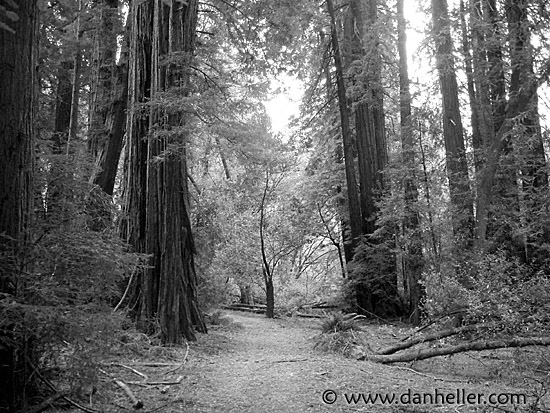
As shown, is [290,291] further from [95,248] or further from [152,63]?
[95,248]

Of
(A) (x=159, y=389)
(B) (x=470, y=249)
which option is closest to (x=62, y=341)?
(A) (x=159, y=389)

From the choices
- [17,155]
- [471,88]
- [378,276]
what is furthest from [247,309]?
[17,155]

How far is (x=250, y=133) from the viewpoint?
7723 millimetres

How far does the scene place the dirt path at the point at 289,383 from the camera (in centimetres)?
442

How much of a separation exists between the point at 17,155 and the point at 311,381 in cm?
368

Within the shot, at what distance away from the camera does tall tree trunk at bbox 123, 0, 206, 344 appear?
286 inches

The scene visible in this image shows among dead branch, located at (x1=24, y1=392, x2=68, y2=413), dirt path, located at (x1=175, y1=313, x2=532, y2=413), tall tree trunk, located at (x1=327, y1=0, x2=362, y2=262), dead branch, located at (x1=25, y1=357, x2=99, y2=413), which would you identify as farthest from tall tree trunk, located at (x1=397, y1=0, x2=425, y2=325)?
dead branch, located at (x1=24, y1=392, x2=68, y2=413)

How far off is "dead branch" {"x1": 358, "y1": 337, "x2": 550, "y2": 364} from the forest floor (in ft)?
0.51

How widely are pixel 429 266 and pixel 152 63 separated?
21.4 feet

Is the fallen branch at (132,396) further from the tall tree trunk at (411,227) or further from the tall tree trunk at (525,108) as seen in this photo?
the tall tree trunk at (525,108)

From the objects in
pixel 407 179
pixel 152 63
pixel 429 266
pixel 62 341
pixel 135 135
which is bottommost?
pixel 62 341

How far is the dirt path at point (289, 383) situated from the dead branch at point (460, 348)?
264 mm

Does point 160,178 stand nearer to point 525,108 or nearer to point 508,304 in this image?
point 508,304

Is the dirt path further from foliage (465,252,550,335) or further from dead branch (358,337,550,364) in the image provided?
foliage (465,252,550,335)
